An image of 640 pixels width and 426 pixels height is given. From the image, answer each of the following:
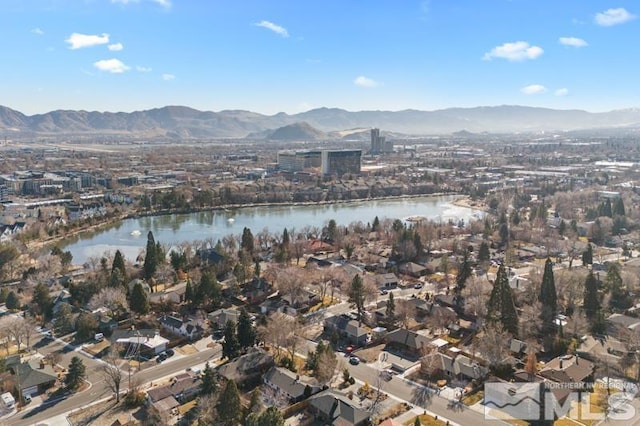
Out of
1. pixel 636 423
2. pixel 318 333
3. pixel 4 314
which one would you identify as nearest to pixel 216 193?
pixel 4 314

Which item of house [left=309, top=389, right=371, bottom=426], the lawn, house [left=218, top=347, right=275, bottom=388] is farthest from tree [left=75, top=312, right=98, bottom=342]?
the lawn

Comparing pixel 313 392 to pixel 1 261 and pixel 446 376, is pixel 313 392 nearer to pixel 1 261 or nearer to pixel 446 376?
pixel 446 376

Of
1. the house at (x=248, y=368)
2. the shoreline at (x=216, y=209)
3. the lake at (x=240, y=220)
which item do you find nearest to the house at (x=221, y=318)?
the house at (x=248, y=368)

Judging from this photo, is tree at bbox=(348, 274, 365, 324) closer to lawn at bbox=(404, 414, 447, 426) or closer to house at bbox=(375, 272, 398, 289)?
house at bbox=(375, 272, 398, 289)

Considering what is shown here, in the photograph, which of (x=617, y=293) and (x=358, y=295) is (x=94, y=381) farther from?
(x=617, y=293)

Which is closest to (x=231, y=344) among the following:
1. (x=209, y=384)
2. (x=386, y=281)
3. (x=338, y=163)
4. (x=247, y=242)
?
(x=209, y=384)

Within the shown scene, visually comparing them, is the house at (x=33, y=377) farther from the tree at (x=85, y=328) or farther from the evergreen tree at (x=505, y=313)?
the evergreen tree at (x=505, y=313)

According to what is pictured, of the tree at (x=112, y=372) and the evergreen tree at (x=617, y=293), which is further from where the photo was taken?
the evergreen tree at (x=617, y=293)
